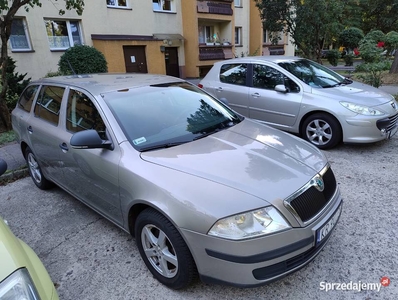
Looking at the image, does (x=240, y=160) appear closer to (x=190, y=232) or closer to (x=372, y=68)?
(x=190, y=232)

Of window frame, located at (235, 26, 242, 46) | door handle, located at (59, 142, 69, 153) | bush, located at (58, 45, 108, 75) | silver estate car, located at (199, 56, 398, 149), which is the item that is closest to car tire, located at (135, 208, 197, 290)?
door handle, located at (59, 142, 69, 153)

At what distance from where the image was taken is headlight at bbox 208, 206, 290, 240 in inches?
69.8

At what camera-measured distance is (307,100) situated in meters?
4.81

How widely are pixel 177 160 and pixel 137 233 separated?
70 cm

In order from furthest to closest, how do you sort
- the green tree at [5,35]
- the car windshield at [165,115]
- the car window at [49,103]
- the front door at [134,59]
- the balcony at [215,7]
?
the balcony at [215,7] → the front door at [134,59] → the green tree at [5,35] → the car window at [49,103] → the car windshield at [165,115]

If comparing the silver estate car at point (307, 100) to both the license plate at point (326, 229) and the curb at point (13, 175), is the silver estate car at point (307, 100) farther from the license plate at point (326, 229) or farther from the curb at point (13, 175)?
the curb at point (13, 175)

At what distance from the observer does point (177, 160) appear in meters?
2.21

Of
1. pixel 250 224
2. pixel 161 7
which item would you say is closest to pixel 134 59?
pixel 161 7

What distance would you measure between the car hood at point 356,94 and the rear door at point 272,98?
392 millimetres

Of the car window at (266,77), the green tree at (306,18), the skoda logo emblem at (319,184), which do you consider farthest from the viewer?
the green tree at (306,18)

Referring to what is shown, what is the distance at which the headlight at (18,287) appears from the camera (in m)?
1.21

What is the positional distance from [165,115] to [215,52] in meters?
17.0

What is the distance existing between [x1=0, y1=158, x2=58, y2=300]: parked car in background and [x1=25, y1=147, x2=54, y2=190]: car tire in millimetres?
2649

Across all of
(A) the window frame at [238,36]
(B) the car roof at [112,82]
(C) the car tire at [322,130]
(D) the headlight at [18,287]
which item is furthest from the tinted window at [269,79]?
(A) the window frame at [238,36]
